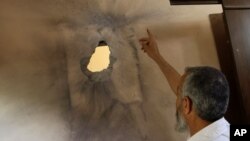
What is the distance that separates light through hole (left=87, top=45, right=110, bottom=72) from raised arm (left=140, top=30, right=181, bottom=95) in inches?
6.8

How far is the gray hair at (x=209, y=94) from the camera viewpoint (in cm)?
102

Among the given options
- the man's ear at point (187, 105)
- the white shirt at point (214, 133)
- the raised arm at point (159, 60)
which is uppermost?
the raised arm at point (159, 60)

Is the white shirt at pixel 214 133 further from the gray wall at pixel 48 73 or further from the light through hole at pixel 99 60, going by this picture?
the light through hole at pixel 99 60

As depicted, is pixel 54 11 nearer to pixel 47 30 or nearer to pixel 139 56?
pixel 47 30

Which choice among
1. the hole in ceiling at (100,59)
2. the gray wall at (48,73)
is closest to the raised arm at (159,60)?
the gray wall at (48,73)

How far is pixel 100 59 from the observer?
1.41m

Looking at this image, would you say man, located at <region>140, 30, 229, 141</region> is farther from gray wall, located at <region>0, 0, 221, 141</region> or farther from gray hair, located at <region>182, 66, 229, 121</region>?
gray wall, located at <region>0, 0, 221, 141</region>

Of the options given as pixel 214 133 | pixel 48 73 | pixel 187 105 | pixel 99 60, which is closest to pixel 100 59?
pixel 99 60

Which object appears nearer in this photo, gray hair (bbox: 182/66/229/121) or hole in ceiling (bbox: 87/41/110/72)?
gray hair (bbox: 182/66/229/121)

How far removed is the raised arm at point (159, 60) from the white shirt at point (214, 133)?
37cm

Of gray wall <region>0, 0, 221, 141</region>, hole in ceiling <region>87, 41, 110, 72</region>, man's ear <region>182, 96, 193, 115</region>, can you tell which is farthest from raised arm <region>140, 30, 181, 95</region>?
man's ear <region>182, 96, 193, 115</region>

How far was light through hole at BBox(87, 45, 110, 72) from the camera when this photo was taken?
54.6 inches

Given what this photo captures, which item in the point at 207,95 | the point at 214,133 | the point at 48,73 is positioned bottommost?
the point at 214,133

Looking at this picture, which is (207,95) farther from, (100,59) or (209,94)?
(100,59)
